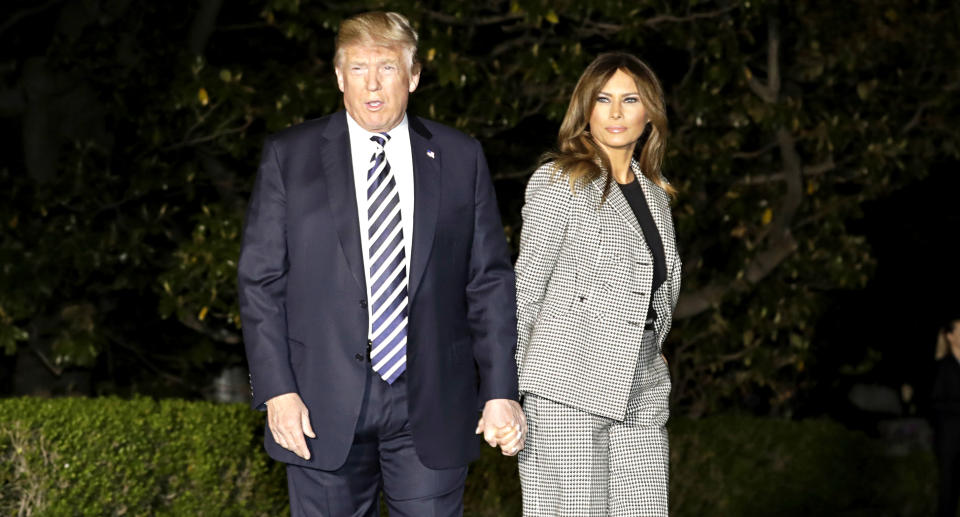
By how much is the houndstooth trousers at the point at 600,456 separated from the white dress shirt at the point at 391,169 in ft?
3.97

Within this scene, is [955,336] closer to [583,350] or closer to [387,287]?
[583,350]

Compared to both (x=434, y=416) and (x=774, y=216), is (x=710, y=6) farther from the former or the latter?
(x=434, y=416)

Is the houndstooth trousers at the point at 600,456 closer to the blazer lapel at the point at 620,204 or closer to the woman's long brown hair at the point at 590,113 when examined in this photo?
the blazer lapel at the point at 620,204

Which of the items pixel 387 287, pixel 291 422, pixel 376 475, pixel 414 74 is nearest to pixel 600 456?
pixel 376 475

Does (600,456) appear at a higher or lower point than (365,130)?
lower

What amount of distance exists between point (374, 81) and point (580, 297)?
4.34 ft

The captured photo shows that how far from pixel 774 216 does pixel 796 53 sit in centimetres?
131

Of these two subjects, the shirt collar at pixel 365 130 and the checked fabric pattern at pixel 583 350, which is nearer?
the shirt collar at pixel 365 130

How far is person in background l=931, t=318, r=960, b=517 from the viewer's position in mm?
11258

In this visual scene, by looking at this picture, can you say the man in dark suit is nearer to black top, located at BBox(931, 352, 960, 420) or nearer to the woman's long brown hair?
the woman's long brown hair

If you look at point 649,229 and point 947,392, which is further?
point 947,392

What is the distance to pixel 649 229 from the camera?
5.52m

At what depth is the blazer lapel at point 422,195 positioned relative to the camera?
14.2 feet

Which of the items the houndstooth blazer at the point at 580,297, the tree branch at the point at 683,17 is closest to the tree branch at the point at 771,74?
the tree branch at the point at 683,17
